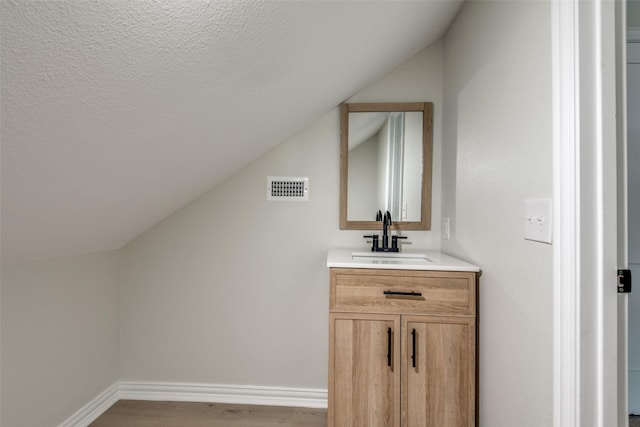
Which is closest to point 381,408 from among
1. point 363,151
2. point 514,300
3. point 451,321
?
point 451,321

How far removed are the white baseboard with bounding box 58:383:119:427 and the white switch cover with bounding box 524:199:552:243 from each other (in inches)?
89.1

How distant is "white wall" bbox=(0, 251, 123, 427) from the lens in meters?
1.31

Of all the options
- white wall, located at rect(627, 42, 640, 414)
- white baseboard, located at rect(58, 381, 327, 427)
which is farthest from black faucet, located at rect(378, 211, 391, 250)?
white wall, located at rect(627, 42, 640, 414)

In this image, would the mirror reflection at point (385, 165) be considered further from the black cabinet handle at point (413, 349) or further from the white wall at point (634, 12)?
the white wall at point (634, 12)

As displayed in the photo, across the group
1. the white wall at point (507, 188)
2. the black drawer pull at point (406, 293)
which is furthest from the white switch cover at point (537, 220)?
the black drawer pull at point (406, 293)

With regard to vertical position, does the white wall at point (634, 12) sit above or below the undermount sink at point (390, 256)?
above

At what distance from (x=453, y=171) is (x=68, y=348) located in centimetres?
225

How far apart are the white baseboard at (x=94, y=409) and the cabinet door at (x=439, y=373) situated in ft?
5.46

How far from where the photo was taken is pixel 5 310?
A: 127cm

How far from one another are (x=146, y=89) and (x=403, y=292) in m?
1.25

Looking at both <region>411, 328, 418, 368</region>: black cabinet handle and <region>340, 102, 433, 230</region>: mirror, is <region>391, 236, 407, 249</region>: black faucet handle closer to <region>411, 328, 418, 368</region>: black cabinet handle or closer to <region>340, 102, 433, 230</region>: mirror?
<region>340, 102, 433, 230</region>: mirror

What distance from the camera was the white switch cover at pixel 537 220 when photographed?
0.95 metres

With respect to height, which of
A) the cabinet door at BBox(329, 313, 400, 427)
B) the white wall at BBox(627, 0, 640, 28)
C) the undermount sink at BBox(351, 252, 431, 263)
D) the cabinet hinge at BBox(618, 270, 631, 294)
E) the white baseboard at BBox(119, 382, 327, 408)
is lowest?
the white baseboard at BBox(119, 382, 327, 408)

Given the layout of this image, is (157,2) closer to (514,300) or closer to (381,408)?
(514,300)
